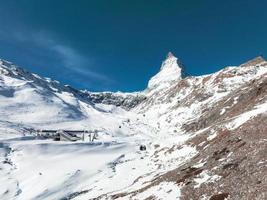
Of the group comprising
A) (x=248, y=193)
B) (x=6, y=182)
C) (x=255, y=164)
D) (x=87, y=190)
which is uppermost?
(x=6, y=182)

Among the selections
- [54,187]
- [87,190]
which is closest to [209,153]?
[87,190]

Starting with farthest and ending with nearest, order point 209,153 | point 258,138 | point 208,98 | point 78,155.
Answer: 1. point 208,98
2. point 78,155
3. point 209,153
4. point 258,138

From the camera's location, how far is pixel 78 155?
100 m

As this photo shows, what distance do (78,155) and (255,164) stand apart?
222ft

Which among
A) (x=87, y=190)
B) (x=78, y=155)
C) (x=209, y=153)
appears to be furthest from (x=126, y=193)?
(x=78, y=155)

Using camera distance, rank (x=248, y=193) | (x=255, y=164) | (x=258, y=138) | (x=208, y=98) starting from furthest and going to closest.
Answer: (x=208, y=98), (x=258, y=138), (x=255, y=164), (x=248, y=193)

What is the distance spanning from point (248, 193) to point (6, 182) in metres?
60.1

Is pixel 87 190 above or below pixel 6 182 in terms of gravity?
below

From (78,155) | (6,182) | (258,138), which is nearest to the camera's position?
(258,138)

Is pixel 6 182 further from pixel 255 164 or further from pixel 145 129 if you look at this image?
pixel 145 129

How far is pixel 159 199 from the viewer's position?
42156 millimetres

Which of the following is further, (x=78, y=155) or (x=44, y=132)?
(x=44, y=132)

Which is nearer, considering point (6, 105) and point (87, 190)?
point (87, 190)

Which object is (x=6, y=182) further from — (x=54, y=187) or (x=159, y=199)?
(x=159, y=199)
